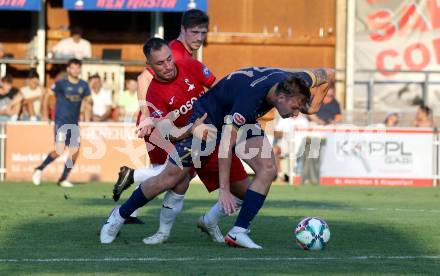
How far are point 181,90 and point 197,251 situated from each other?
1828 millimetres

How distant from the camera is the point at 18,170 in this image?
71.3 feet

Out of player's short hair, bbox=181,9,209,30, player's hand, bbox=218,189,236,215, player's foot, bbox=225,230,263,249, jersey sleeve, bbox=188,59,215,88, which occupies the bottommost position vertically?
player's foot, bbox=225,230,263,249

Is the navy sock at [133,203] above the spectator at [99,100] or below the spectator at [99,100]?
below

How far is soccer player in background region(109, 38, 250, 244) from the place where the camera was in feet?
33.3

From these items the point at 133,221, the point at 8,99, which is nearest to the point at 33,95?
the point at 8,99

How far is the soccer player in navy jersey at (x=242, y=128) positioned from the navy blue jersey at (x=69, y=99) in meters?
9.87

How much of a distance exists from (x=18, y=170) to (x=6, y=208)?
7.78 metres

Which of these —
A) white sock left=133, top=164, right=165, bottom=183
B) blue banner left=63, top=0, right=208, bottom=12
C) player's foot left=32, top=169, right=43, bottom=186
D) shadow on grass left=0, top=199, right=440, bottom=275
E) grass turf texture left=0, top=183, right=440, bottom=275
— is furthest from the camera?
blue banner left=63, top=0, right=208, bottom=12

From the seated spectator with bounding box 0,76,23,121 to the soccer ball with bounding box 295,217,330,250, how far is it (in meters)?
13.8

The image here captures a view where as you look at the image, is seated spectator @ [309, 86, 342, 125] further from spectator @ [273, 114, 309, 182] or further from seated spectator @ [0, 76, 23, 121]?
seated spectator @ [0, 76, 23, 121]

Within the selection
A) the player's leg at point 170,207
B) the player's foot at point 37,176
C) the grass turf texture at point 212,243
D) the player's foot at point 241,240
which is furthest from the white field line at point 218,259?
the player's foot at point 37,176

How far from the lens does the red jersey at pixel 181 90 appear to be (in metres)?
10.6

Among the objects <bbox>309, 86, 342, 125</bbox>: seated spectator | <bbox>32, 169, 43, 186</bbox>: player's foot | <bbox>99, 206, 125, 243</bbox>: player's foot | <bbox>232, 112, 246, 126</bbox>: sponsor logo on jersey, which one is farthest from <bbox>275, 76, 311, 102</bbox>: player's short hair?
<bbox>309, 86, 342, 125</bbox>: seated spectator

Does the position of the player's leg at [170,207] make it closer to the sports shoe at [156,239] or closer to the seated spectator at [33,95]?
the sports shoe at [156,239]
